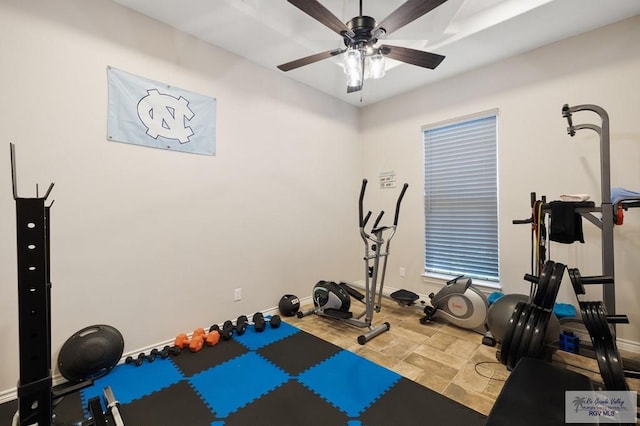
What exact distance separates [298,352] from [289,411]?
76cm

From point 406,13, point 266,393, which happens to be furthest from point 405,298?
point 406,13

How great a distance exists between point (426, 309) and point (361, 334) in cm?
87

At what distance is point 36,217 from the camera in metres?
1.12

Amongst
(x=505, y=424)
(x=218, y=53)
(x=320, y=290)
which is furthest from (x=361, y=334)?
(x=218, y=53)

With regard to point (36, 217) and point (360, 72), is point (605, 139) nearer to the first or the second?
point (360, 72)

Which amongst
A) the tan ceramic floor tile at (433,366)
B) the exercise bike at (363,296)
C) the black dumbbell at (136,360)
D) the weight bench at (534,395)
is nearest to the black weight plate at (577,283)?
the weight bench at (534,395)

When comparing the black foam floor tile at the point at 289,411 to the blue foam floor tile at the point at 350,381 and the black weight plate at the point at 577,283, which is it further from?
the black weight plate at the point at 577,283

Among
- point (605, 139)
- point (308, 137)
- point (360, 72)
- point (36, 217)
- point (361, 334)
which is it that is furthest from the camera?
point (308, 137)

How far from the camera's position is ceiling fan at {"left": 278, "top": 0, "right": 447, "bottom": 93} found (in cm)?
171

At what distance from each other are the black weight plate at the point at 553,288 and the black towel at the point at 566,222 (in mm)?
576

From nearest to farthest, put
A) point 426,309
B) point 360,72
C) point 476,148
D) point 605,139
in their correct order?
point 605,139 < point 360,72 < point 426,309 < point 476,148

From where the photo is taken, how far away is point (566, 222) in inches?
85.1

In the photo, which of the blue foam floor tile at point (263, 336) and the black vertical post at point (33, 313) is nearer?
the black vertical post at point (33, 313)

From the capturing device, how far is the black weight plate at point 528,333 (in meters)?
1.71
